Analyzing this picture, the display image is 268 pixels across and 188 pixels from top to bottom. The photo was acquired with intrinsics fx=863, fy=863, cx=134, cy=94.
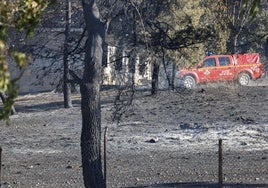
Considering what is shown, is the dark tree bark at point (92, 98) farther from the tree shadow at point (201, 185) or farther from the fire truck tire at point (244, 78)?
the fire truck tire at point (244, 78)

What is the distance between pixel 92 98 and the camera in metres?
15.4

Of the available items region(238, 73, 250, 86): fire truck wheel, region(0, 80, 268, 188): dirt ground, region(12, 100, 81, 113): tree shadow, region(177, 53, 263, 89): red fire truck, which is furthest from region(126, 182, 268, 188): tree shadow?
region(238, 73, 250, 86): fire truck wheel

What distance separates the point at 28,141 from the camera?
89.7 ft

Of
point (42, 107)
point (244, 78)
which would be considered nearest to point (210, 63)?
point (244, 78)

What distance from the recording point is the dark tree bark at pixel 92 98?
50.5 ft

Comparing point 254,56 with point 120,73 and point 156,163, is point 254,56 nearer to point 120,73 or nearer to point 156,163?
point 156,163

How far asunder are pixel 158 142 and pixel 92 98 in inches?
405

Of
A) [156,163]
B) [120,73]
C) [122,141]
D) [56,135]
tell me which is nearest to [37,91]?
[56,135]

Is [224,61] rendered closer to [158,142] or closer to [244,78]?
[244,78]

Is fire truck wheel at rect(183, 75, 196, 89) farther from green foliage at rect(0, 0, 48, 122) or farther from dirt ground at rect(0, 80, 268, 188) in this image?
green foliage at rect(0, 0, 48, 122)

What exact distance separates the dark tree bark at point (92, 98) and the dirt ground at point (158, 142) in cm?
296

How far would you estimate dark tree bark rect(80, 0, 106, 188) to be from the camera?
15398mm

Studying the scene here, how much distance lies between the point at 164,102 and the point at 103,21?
20.5 m

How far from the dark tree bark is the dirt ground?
2964 millimetres
